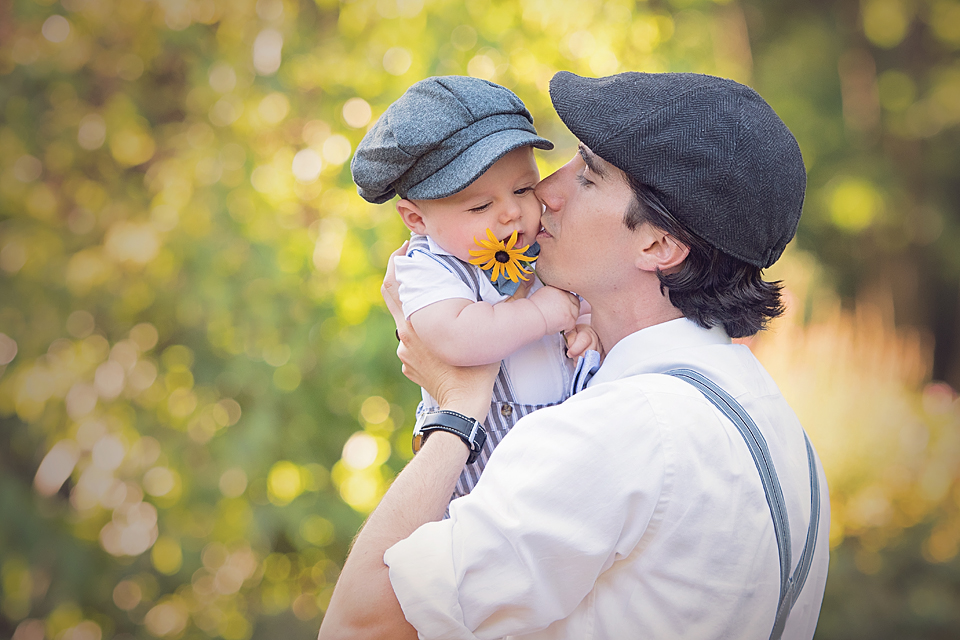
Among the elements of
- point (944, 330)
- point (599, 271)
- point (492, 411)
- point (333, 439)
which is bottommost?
point (944, 330)

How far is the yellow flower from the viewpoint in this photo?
160cm

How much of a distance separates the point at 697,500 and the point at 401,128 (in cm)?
98

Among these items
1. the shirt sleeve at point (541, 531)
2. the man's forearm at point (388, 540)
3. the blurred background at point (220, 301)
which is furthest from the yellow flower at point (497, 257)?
the blurred background at point (220, 301)

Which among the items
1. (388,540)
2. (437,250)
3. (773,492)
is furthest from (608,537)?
(437,250)

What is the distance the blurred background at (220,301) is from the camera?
2818 millimetres

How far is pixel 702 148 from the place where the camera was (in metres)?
1.33

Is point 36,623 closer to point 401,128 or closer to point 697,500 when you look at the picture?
point 401,128

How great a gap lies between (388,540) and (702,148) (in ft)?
3.10

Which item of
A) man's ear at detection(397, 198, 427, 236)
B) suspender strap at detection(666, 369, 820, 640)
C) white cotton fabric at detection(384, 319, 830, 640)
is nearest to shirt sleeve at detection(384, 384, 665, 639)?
white cotton fabric at detection(384, 319, 830, 640)

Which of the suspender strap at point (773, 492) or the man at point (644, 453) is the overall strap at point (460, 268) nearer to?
the man at point (644, 453)

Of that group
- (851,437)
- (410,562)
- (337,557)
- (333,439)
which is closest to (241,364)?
(333,439)

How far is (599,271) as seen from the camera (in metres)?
1.57

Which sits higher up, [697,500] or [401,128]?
[401,128]

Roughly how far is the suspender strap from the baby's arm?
359 millimetres
